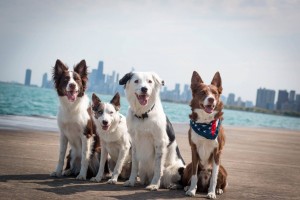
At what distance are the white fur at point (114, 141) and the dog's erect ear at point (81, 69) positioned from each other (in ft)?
2.37

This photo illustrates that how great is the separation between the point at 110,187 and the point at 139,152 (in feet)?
2.55

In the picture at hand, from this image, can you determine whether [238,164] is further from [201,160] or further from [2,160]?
[2,160]

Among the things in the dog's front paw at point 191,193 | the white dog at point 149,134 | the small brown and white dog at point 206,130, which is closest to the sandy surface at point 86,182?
the dog's front paw at point 191,193

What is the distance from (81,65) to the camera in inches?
295

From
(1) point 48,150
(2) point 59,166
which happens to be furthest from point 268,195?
(1) point 48,150

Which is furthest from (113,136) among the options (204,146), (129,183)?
(204,146)

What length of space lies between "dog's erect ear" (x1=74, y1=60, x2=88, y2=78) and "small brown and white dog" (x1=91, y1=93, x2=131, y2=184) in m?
0.46

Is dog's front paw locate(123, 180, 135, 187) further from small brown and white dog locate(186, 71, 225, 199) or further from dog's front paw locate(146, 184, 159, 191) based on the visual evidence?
small brown and white dog locate(186, 71, 225, 199)

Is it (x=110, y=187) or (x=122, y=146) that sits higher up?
(x=122, y=146)

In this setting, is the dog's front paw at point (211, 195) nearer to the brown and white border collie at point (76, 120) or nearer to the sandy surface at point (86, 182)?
the sandy surface at point (86, 182)

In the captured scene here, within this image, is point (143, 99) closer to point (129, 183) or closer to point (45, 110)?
point (129, 183)

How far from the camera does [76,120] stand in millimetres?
7301

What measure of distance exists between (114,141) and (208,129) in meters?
1.82

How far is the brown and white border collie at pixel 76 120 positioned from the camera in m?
7.26
